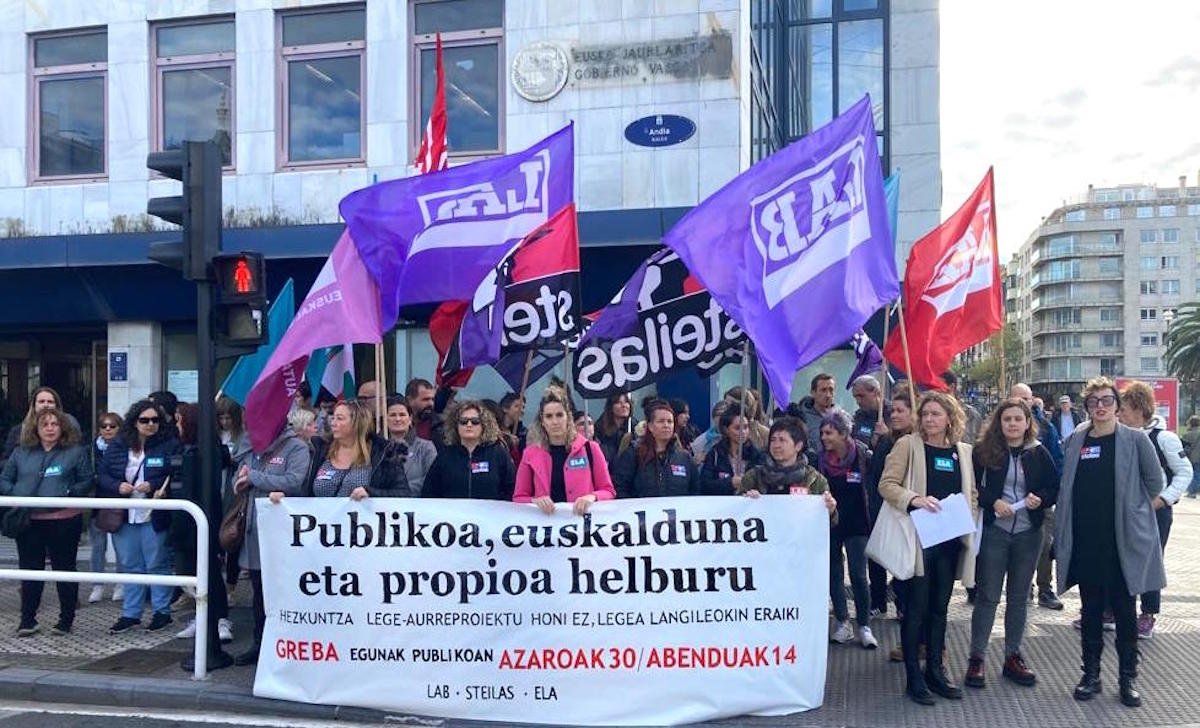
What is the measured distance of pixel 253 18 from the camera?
1266 cm

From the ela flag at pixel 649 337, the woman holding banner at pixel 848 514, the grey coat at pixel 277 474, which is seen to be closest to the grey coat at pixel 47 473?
the grey coat at pixel 277 474

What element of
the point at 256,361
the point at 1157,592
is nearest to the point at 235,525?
the point at 256,361

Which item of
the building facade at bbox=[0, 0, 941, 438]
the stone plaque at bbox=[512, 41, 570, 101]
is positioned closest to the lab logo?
the building facade at bbox=[0, 0, 941, 438]

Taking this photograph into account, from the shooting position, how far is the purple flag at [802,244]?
609 centimetres

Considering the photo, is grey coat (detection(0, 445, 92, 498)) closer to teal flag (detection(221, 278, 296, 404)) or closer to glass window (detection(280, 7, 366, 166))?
teal flag (detection(221, 278, 296, 404))

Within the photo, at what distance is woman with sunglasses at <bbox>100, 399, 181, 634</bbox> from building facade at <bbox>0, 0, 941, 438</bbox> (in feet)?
15.2

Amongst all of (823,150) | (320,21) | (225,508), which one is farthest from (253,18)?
(823,150)

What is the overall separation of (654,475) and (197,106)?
920cm

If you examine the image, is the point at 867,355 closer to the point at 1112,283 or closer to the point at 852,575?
the point at 852,575

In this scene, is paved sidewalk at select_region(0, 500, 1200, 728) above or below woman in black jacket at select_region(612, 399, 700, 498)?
below

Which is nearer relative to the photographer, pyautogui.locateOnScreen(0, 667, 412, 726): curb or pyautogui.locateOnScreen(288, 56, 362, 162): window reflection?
pyautogui.locateOnScreen(0, 667, 412, 726): curb

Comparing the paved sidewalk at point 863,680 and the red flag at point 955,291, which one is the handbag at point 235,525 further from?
the red flag at point 955,291

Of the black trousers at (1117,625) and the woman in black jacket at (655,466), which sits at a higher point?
the woman in black jacket at (655,466)

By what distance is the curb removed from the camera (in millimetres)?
5945
